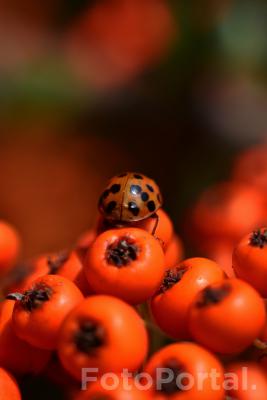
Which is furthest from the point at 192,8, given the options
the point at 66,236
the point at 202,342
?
the point at 202,342

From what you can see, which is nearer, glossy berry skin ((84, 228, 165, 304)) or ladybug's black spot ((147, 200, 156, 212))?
glossy berry skin ((84, 228, 165, 304))

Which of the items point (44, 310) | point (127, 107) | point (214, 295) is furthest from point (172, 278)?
point (127, 107)

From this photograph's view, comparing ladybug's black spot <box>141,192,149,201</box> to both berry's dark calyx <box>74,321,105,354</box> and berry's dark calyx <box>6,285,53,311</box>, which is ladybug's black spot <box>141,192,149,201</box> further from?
berry's dark calyx <box>74,321,105,354</box>

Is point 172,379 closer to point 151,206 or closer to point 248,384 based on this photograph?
point 248,384

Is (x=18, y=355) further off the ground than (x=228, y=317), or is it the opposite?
(x=228, y=317)

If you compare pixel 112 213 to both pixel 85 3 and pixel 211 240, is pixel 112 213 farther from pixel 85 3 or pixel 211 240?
pixel 85 3

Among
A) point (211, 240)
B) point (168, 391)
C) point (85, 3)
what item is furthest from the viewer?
point (85, 3)

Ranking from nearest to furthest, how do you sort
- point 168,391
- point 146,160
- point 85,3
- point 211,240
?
point 168,391, point 211,240, point 146,160, point 85,3

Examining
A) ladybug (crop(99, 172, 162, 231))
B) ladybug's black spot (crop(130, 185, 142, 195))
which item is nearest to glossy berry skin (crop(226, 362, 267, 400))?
ladybug (crop(99, 172, 162, 231))
